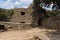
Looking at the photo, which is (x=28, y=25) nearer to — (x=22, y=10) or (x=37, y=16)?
(x=37, y=16)

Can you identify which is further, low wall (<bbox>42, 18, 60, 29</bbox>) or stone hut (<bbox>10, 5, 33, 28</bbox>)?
stone hut (<bbox>10, 5, 33, 28</bbox>)

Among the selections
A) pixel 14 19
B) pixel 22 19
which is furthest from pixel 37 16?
pixel 14 19

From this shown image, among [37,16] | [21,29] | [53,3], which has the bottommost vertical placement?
[21,29]

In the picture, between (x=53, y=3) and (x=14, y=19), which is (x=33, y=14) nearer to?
(x=14, y=19)

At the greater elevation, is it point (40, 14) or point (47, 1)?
point (47, 1)

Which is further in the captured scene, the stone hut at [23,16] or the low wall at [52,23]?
the stone hut at [23,16]

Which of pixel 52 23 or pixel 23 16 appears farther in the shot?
pixel 23 16

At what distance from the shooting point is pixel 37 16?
21.1 metres

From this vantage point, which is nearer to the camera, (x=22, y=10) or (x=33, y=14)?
(x=33, y=14)

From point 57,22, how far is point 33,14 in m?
4.81

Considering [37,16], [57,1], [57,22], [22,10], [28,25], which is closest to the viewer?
[57,1]

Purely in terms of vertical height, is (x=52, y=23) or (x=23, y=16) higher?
(x=23, y=16)

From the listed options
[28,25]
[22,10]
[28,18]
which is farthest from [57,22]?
[22,10]

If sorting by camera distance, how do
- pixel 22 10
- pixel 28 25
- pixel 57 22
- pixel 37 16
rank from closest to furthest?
pixel 57 22 → pixel 28 25 → pixel 37 16 → pixel 22 10
